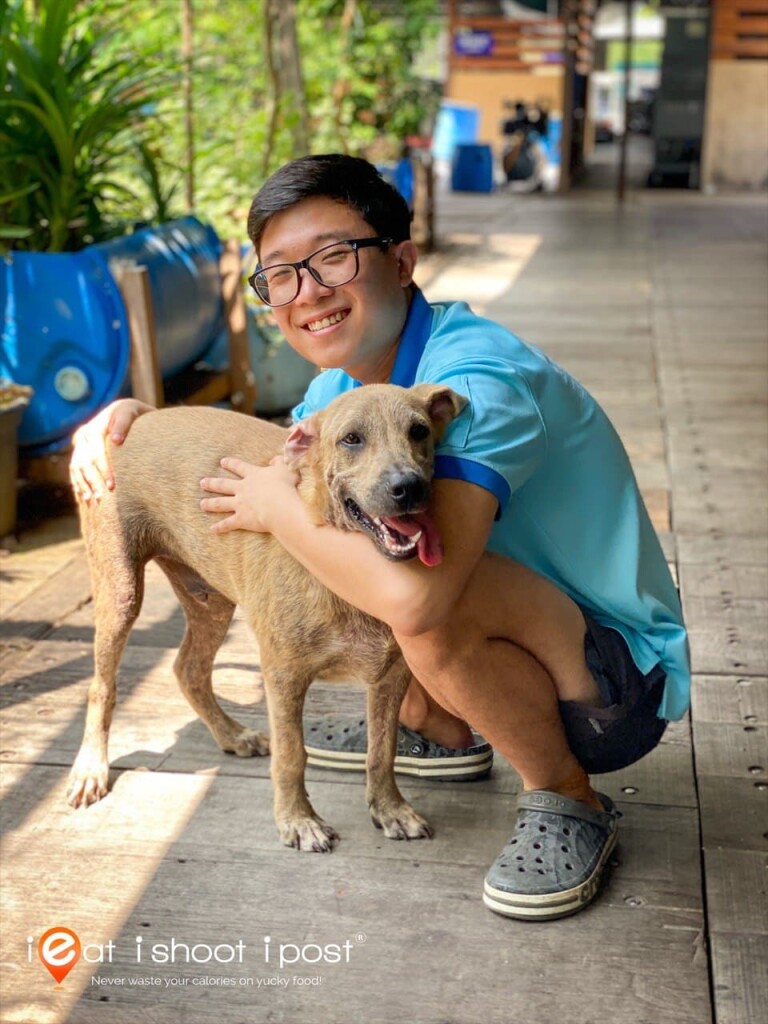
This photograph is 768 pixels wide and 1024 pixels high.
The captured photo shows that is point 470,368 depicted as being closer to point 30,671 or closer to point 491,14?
point 30,671

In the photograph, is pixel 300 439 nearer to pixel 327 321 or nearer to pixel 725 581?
pixel 327 321

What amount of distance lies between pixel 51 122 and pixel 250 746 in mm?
3120

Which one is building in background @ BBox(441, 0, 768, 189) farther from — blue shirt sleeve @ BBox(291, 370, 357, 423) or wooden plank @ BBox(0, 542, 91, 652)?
blue shirt sleeve @ BBox(291, 370, 357, 423)

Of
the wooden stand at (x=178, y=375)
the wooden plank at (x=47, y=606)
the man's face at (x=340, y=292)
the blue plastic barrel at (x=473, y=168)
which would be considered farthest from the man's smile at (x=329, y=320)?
the blue plastic barrel at (x=473, y=168)

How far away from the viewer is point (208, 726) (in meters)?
3.08

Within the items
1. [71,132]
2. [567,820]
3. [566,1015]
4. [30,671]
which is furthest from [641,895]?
[71,132]

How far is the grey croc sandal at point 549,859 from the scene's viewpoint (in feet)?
7.93

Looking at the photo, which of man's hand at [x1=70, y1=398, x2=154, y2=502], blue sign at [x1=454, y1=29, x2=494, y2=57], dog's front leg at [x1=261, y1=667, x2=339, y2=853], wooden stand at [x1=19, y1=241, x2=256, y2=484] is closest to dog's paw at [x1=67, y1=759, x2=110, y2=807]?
dog's front leg at [x1=261, y1=667, x2=339, y2=853]

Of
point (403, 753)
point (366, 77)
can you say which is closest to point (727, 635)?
point (403, 753)

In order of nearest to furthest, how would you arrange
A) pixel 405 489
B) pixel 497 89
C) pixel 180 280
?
pixel 405 489 < pixel 180 280 < pixel 497 89

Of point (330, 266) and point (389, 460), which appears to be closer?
point (389, 460)

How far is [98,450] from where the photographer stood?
2.84 meters

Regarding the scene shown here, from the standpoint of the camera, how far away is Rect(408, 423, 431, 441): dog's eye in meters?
2.13

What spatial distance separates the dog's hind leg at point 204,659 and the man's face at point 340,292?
79 centimetres
